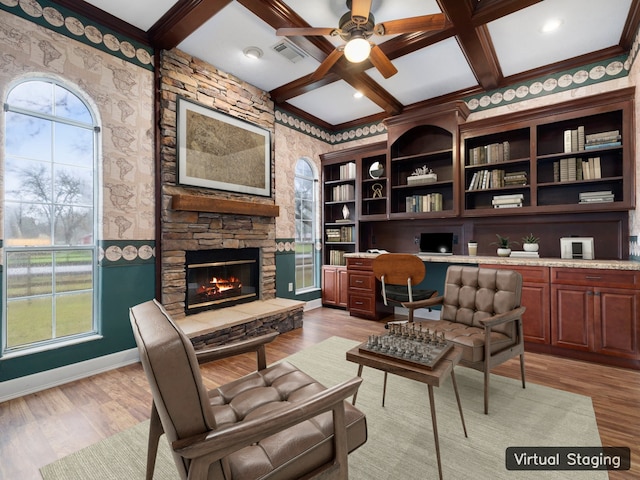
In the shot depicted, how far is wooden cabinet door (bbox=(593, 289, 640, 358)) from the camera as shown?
2.69 metres

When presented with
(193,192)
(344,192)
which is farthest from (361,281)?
(193,192)

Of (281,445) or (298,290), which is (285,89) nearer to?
(298,290)

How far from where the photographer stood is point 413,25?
2396 millimetres

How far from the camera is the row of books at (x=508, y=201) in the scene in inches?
144

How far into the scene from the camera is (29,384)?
236cm

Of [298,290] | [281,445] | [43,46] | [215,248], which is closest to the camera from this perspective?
[281,445]

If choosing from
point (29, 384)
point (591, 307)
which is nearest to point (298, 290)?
point (29, 384)

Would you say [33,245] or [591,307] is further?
[591,307]

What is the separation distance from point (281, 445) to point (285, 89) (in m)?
4.06

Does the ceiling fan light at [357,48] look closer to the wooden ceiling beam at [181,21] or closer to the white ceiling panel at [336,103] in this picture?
the wooden ceiling beam at [181,21]

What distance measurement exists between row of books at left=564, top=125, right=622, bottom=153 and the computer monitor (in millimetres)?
1598

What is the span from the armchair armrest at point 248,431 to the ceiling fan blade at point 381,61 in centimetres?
271

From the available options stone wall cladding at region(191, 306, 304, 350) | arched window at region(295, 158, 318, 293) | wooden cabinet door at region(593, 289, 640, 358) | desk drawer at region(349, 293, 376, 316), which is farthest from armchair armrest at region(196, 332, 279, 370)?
arched window at region(295, 158, 318, 293)

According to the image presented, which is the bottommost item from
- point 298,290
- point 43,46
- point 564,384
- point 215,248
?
point 564,384
